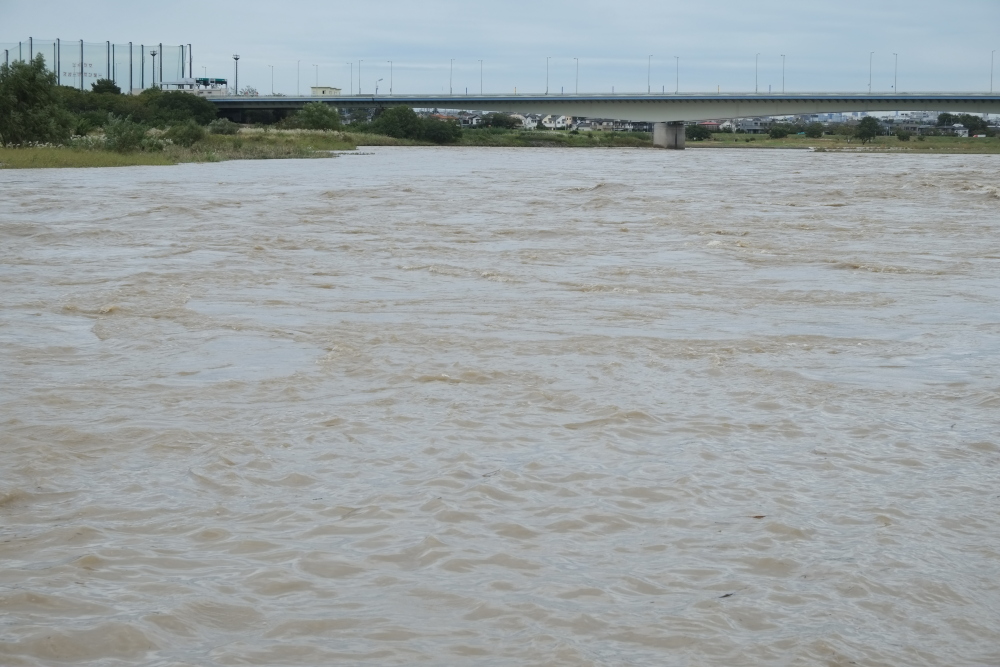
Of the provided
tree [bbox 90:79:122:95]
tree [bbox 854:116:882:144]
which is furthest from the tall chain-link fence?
tree [bbox 854:116:882:144]

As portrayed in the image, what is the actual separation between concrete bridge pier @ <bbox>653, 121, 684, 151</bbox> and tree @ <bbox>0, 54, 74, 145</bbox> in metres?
64.8

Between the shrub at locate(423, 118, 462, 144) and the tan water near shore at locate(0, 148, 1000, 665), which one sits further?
the shrub at locate(423, 118, 462, 144)

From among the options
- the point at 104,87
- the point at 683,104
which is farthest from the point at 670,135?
the point at 104,87

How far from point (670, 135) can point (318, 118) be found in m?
33.3

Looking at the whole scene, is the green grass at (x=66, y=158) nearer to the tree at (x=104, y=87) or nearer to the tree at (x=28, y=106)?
the tree at (x=28, y=106)

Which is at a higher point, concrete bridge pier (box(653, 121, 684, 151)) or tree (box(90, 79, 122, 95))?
tree (box(90, 79, 122, 95))

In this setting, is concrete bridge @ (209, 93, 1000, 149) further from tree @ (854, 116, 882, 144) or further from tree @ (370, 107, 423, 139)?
tree @ (854, 116, 882, 144)

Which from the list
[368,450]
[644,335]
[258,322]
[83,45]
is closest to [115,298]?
[258,322]

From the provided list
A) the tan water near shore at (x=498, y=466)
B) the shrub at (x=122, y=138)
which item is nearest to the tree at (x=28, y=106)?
the shrub at (x=122, y=138)

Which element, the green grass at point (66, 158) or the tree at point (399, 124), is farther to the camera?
the tree at point (399, 124)

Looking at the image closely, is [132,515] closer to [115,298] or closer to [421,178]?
[115,298]

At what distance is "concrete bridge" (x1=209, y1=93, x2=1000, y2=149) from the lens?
295 feet

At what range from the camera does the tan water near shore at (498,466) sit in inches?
163

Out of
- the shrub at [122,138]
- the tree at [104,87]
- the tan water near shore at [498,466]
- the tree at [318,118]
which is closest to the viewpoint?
the tan water near shore at [498,466]
